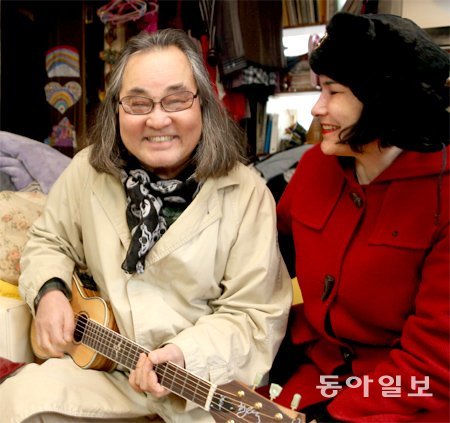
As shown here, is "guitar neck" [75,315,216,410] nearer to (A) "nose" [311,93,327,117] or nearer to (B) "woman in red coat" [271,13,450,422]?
(B) "woman in red coat" [271,13,450,422]

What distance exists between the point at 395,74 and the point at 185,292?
29.3 inches

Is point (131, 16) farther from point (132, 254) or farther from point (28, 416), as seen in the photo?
point (28, 416)

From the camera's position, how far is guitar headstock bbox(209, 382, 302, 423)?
0.92 metres

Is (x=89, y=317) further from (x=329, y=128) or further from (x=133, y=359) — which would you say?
(x=329, y=128)

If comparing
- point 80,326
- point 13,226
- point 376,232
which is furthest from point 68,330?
point 376,232

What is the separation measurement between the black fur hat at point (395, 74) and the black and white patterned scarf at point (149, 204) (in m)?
0.52

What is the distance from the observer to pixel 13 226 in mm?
1579

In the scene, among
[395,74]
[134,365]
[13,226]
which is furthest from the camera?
[13,226]

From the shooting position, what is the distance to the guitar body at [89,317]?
4.07 ft

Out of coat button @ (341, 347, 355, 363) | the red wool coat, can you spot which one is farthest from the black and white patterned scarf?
coat button @ (341, 347, 355, 363)

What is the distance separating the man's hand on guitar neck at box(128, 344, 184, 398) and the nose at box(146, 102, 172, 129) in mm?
560

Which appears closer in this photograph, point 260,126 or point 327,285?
point 327,285

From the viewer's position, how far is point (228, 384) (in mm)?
975

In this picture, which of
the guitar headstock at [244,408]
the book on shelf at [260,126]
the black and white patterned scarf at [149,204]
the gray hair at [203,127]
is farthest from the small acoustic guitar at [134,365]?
the book on shelf at [260,126]
